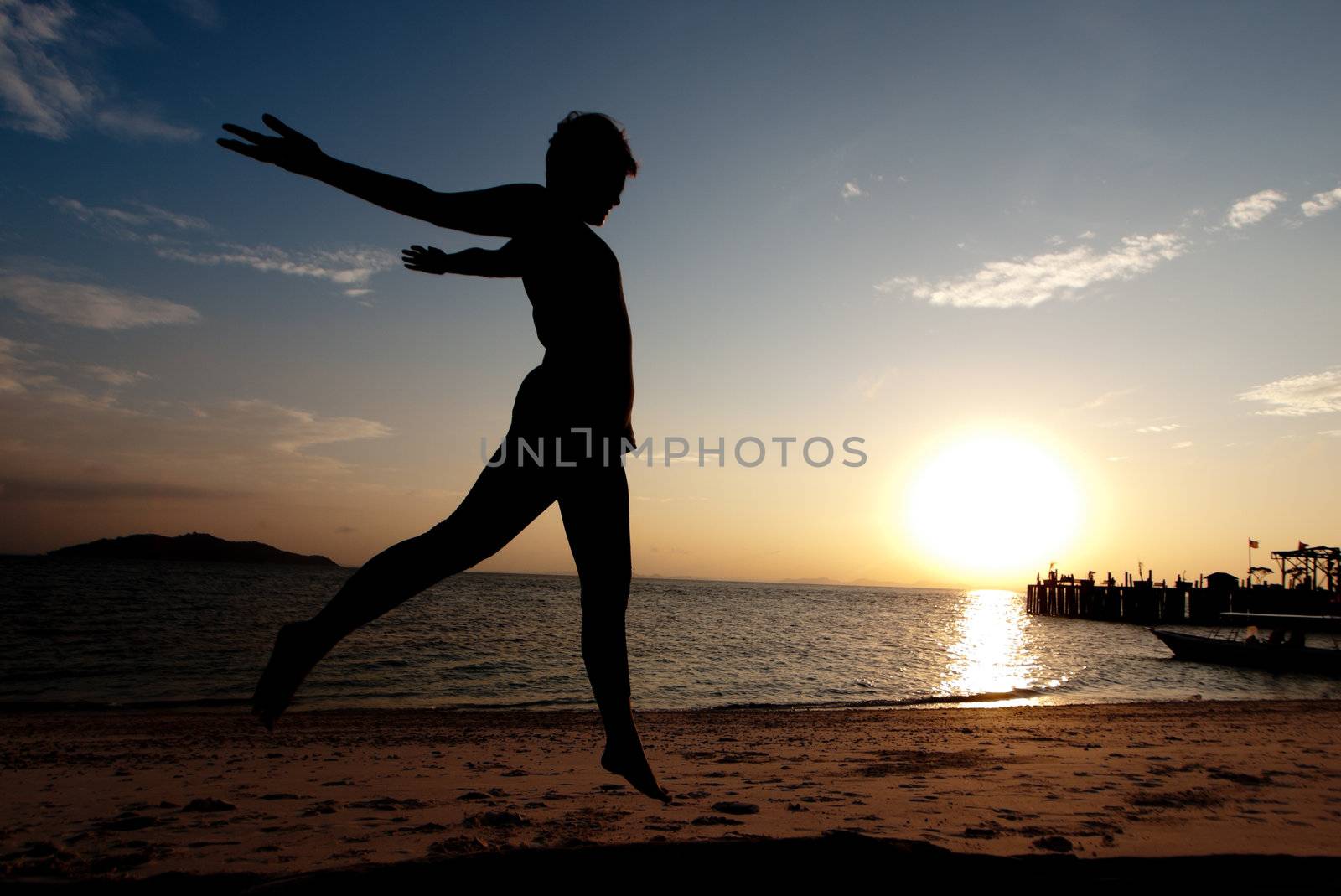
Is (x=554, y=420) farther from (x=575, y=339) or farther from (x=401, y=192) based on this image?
(x=401, y=192)

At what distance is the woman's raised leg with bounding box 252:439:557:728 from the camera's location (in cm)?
190

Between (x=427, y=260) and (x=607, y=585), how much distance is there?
3.30 ft

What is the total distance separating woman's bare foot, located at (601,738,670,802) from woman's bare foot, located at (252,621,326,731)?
856 mm

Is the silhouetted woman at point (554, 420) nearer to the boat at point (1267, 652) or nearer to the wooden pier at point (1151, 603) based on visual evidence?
the boat at point (1267, 652)

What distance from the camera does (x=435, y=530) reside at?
1.98 m

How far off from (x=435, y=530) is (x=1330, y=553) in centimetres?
7262

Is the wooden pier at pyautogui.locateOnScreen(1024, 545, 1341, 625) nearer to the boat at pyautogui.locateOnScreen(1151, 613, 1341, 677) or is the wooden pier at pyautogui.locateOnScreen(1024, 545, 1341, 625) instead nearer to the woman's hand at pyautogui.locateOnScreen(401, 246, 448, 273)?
the boat at pyautogui.locateOnScreen(1151, 613, 1341, 677)

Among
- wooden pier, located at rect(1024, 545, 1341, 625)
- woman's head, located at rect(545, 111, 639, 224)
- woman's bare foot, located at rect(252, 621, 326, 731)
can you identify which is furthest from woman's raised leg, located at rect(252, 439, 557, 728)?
wooden pier, located at rect(1024, 545, 1341, 625)

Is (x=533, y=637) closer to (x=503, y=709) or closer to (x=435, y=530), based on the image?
(x=503, y=709)

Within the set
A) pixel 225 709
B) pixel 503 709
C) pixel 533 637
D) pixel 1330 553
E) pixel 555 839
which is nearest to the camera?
pixel 555 839

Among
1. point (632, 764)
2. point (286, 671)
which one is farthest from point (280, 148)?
point (632, 764)

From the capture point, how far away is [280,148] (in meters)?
1.76

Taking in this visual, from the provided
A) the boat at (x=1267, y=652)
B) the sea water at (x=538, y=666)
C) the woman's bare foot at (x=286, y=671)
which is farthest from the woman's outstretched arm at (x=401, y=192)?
the boat at (x=1267, y=652)

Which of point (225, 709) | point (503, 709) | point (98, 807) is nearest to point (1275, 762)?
point (98, 807)
